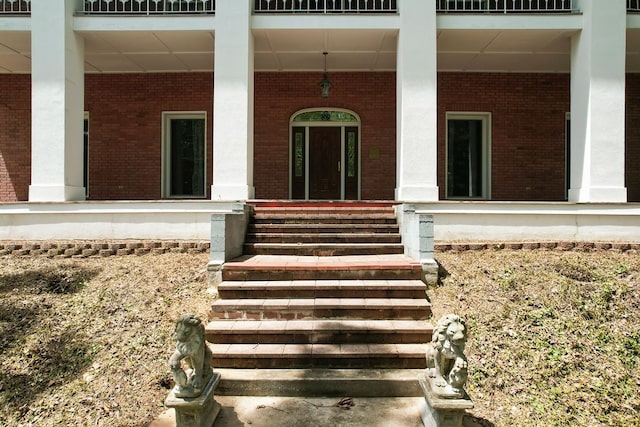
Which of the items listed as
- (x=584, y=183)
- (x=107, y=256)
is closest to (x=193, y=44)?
(x=107, y=256)

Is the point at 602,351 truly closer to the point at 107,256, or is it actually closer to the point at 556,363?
the point at 556,363

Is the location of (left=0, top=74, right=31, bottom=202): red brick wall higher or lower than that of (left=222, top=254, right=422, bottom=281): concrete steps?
higher

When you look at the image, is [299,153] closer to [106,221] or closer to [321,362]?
[106,221]

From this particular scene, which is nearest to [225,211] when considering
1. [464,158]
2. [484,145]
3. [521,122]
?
[464,158]

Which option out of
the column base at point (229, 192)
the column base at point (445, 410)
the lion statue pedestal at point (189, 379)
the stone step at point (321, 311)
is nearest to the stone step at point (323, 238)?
the column base at point (229, 192)

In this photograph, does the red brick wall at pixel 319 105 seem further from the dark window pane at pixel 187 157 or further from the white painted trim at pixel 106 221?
the white painted trim at pixel 106 221

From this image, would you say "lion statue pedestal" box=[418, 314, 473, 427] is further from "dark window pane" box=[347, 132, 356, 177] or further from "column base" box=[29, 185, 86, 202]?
"dark window pane" box=[347, 132, 356, 177]

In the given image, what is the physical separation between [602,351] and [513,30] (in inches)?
247

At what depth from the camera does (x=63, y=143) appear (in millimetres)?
7703

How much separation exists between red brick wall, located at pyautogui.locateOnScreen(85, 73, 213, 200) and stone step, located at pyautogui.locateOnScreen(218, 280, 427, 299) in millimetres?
6791

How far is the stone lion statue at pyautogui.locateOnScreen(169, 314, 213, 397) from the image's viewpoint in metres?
3.13

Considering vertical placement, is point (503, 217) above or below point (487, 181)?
below

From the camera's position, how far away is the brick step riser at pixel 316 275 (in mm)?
5152

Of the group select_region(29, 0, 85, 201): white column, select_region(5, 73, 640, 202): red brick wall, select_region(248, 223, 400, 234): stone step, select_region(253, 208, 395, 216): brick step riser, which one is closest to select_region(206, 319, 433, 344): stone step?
select_region(248, 223, 400, 234): stone step
